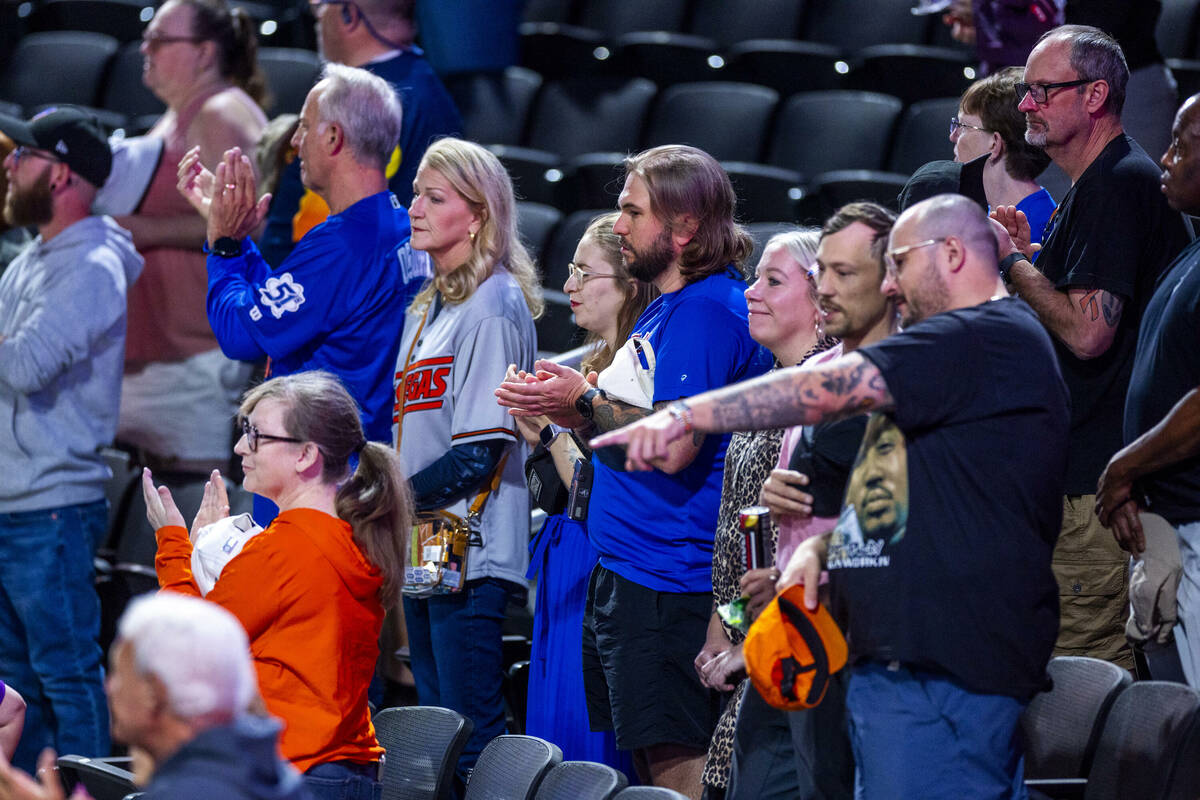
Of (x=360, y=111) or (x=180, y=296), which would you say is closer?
(x=360, y=111)

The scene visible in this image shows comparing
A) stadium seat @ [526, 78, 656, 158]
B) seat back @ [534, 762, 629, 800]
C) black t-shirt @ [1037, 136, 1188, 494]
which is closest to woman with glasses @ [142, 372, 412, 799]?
seat back @ [534, 762, 629, 800]

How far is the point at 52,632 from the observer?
14.9 ft

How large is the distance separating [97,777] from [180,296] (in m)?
2.42

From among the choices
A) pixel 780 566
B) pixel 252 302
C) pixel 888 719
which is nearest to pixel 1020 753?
pixel 888 719

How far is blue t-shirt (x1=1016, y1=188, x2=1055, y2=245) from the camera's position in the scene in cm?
380

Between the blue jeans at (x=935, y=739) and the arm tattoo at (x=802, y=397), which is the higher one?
the arm tattoo at (x=802, y=397)

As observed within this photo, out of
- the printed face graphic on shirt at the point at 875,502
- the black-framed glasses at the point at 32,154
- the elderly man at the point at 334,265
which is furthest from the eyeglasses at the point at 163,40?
the printed face graphic on shirt at the point at 875,502

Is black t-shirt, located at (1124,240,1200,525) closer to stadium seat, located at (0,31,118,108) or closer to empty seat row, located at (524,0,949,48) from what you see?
empty seat row, located at (524,0,949,48)

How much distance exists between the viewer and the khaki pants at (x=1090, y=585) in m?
3.62

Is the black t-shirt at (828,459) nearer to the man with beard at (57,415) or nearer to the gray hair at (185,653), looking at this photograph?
the gray hair at (185,653)

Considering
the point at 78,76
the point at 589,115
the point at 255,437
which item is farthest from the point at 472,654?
the point at 78,76

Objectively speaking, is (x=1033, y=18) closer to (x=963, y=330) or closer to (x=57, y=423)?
(x=963, y=330)

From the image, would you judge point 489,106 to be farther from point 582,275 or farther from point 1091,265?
point 1091,265

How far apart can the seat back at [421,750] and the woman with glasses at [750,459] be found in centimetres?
55
